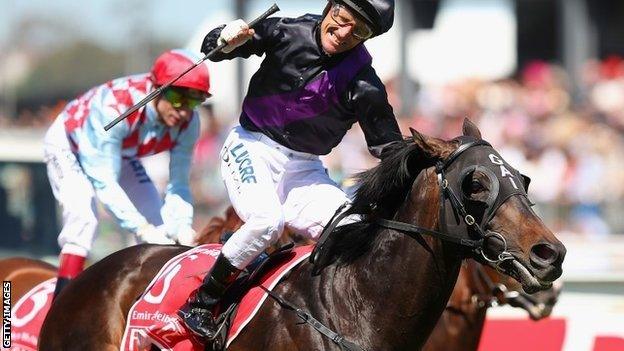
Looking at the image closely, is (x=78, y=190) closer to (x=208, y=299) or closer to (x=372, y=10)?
(x=208, y=299)

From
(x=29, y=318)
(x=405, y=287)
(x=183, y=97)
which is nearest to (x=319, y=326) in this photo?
(x=405, y=287)

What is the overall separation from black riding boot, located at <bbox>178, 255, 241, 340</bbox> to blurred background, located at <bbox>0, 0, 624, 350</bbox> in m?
3.34

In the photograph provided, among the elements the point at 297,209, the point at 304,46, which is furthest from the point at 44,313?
the point at 304,46

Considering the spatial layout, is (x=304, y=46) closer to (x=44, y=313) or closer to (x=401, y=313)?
(x=401, y=313)

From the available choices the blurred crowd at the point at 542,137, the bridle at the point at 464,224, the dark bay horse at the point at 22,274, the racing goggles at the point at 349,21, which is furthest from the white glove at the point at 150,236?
the blurred crowd at the point at 542,137

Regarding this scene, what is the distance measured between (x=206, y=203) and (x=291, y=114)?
21.7 feet

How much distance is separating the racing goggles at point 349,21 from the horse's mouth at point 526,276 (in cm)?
123

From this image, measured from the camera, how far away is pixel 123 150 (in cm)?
731

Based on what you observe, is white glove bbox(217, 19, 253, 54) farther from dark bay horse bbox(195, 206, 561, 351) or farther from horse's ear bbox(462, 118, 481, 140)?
dark bay horse bbox(195, 206, 561, 351)

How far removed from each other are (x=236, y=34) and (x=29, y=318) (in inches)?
80.3

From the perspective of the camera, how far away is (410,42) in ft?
54.8

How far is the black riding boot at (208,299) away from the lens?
5430 millimetres

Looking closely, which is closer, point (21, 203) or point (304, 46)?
point (304, 46)

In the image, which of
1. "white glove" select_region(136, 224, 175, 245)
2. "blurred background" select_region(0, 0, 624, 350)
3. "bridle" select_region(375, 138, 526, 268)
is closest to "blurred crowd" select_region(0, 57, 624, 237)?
"blurred background" select_region(0, 0, 624, 350)
